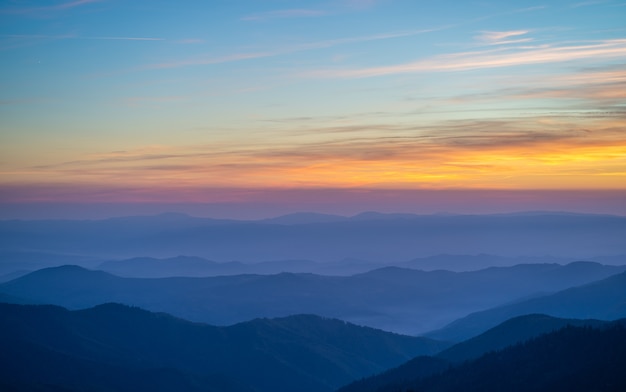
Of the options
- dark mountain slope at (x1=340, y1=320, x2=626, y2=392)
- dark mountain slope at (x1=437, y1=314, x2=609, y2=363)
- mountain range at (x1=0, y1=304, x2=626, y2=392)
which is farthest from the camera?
dark mountain slope at (x1=437, y1=314, x2=609, y2=363)

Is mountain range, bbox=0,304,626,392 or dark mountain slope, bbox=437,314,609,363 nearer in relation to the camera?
mountain range, bbox=0,304,626,392

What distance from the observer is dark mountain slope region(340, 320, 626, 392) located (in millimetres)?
103625

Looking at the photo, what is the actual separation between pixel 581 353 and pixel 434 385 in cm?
2797

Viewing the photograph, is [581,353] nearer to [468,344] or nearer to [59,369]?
[468,344]

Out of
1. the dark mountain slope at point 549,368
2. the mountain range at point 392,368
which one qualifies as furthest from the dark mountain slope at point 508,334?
the dark mountain slope at point 549,368

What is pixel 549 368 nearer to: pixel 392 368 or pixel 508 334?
pixel 508 334

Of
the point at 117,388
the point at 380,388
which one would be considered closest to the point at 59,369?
the point at 117,388

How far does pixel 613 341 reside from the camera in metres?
114

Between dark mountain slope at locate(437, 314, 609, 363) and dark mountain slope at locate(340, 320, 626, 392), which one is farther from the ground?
dark mountain slope at locate(340, 320, 626, 392)

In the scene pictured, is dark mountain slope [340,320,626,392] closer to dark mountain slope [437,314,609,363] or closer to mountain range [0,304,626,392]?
mountain range [0,304,626,392]

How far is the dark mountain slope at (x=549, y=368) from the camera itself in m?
104

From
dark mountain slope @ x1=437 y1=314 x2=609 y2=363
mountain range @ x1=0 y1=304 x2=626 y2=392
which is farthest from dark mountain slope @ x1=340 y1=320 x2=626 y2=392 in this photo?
dark mountain slope @ x1=437 y1=314 x2=609 y2=363

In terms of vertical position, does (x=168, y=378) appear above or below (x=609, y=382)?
below

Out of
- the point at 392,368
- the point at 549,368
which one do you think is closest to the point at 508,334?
the point at 392,368
